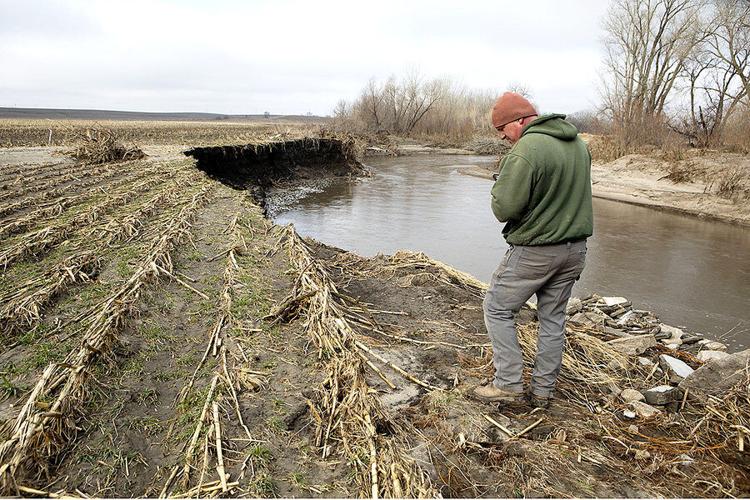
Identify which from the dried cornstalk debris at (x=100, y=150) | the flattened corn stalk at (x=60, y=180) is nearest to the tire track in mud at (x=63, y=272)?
the flattened corn stalk at (x=60, y=180)

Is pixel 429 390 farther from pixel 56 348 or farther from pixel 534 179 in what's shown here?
pixel 56 348

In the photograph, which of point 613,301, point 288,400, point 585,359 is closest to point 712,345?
point 613,301

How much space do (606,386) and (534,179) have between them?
2.08m

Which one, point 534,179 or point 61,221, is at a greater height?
point 534,179

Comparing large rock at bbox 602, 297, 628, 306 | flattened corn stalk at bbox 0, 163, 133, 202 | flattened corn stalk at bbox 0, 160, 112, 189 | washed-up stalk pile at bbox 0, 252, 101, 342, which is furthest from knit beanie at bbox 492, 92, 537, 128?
flattened corn stalk at bbox 0, 160, 112, 189

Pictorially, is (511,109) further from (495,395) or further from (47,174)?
(47,174)

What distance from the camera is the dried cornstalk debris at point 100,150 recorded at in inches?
650

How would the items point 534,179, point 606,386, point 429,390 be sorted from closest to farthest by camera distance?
point 534,179
point 429,390
point 606,386

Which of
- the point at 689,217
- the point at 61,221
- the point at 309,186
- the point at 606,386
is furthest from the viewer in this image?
the point at 309,186

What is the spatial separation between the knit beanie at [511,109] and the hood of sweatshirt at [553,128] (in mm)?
137

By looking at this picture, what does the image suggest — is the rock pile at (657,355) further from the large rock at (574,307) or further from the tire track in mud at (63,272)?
the tire track in mud at (63,272)

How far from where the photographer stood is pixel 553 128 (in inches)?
129

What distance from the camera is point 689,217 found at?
1617 cm

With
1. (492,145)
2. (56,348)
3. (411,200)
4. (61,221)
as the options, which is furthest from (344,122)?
(56,348)
